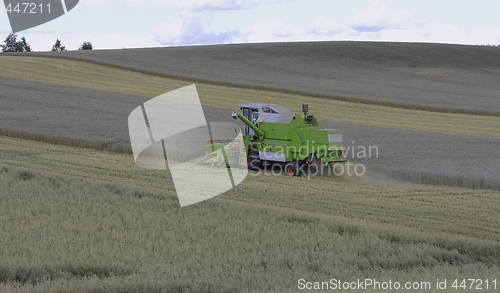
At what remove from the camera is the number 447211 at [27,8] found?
639cm

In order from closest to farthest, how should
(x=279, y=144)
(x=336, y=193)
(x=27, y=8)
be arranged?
(x=27, y=8), (x=336, y=193), (x=279, y=144)

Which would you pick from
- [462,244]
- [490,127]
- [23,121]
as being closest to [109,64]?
[23,121]

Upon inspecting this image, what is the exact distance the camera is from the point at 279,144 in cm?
1906

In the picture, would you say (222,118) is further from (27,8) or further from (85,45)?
(85,45)

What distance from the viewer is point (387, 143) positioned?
24.2m

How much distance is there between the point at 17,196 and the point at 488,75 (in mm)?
46140

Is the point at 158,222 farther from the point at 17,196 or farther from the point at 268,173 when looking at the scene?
the point at 268,173

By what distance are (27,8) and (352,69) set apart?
157 ft

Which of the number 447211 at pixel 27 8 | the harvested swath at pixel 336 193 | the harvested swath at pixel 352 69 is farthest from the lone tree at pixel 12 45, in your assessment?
the number 447211 at pixel 27 8

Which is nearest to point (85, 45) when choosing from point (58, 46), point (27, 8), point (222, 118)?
point (58, 46)

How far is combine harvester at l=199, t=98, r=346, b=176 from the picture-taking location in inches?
733

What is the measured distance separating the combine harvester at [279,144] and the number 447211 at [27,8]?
491 inches

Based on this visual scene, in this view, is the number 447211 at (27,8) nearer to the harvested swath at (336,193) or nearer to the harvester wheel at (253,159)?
the harvested swath at (336,193)

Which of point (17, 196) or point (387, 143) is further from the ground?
point (17, 196)
